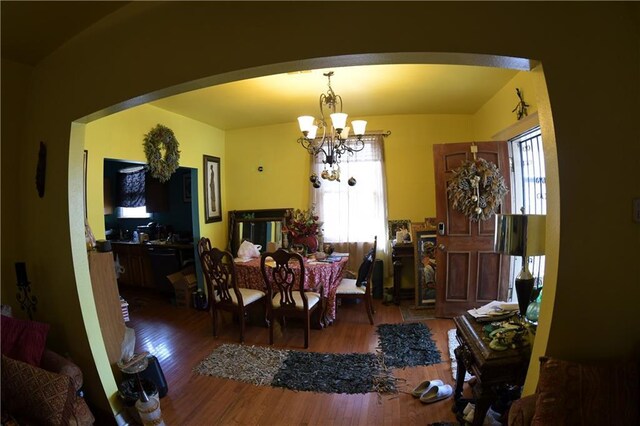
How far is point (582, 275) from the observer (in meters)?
1.25

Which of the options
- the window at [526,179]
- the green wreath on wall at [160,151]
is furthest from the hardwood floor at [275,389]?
the green wreath on wall at [160,151]

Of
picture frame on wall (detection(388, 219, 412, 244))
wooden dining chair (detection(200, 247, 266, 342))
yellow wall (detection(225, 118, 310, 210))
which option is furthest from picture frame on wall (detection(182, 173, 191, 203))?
picture frame on wall (detection(388, 219, 412, 244))

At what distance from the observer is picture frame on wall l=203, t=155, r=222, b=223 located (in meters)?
4.40

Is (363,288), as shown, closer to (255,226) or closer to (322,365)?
(322,365)

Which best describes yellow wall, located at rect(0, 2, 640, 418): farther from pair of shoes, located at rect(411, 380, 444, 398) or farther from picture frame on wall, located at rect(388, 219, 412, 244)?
picture frame on wall, located at rect(388, 219, 412, 244)

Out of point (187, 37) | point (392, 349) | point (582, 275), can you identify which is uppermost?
point (187, 37)

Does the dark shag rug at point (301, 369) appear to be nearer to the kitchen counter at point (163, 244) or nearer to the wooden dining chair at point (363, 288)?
the wooden dining chair at point (363, 288)

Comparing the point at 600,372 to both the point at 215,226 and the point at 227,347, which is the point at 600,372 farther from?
the point at 215,226

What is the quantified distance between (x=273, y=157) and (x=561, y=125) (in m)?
3.87

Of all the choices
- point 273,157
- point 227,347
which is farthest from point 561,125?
point 273,157

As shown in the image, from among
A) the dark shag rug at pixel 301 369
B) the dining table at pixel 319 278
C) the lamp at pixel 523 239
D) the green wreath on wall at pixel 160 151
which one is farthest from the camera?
the green wreath on wall at pixel 160 151

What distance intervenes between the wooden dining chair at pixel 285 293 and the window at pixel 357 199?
1.50 meters

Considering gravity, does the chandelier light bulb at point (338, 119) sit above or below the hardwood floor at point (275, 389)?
above

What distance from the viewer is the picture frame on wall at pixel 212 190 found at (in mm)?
4402
